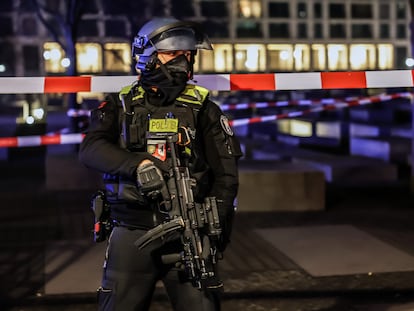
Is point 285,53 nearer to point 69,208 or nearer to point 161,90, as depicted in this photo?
point 69,208

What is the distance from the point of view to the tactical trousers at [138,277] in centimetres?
355

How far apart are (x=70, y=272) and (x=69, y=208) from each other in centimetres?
321

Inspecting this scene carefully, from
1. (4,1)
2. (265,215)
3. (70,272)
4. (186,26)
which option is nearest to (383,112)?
(265,215)

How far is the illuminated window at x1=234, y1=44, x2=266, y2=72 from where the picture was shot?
4703 cm

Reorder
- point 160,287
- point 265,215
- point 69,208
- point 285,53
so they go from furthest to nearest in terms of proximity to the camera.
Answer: point 285,53, point 69,208, point 265,215, point 160,287

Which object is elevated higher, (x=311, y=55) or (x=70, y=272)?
(x=311, y=55)

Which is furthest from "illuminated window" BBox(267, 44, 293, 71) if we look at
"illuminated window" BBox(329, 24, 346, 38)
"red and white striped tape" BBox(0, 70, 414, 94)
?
"red and white striped tape" BBox(0, 70, 414, 94)

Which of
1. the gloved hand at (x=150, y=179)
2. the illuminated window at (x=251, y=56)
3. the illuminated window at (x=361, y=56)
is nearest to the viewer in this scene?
the gloved hand at (x=150, y=179)

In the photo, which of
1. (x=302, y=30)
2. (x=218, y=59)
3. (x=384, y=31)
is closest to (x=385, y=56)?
(x=384, y=31)

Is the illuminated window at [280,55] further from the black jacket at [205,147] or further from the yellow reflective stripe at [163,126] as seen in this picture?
the yellow reflective stripe at [163,126]

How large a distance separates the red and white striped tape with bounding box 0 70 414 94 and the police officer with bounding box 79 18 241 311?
1953 millimetres

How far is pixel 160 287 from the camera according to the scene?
6.14 m

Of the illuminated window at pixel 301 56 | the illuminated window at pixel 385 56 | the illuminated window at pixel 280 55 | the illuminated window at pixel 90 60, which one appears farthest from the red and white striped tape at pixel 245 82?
the illuminated window at pixel 385 56

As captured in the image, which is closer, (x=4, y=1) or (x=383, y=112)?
(x=383, y=112)
